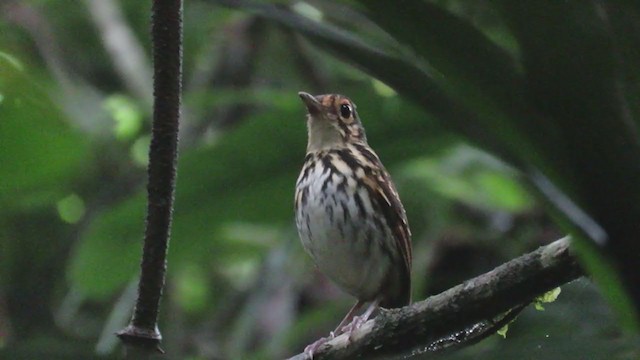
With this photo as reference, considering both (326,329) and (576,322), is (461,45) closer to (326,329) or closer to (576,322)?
(576,322)

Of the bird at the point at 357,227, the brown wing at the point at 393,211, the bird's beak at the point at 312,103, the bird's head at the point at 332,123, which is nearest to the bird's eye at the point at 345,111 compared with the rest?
the bird's head at the point at 332,123


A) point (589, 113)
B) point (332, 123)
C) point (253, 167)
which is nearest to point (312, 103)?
point (332, 123)

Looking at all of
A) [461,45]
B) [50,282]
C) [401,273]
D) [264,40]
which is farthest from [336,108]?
[461,45]

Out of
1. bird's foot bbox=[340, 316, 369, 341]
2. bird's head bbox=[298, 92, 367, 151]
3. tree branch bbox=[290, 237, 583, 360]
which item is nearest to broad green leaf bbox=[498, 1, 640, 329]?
tree branch bbox=[290, 237, 583, 360]

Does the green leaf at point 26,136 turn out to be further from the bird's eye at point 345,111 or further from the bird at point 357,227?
the bird's eye at point 345,111

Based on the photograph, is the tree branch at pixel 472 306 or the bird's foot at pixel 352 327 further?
the bird's foot at pixel 352 327

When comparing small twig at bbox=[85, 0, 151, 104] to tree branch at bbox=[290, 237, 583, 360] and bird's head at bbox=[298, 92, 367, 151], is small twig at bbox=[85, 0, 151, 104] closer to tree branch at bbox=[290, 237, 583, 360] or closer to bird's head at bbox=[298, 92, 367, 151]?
bird's head at bbox=[298, 92, 367, 151]
